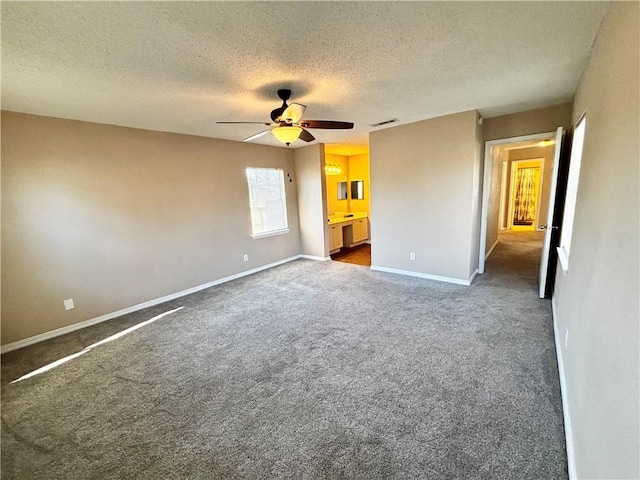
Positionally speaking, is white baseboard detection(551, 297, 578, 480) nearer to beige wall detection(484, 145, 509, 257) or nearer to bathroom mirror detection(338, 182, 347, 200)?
beige wall detection(484, 145, 509, 257)

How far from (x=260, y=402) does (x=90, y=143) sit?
3.59 m

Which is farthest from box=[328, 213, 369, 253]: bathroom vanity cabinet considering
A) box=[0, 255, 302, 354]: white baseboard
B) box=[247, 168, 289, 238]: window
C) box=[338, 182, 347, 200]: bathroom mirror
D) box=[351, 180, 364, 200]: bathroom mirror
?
box=[0, 255, 302, 354]: white baseboard

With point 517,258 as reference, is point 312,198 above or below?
above

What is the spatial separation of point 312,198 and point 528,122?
3.75 meters

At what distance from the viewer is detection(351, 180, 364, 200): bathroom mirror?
7516mm

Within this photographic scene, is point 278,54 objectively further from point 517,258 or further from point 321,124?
point 517,258

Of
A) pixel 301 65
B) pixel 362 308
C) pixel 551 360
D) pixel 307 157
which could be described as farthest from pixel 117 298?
pixel 551 360

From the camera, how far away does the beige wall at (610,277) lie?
90 cm

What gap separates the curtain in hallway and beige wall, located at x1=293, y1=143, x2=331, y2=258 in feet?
24.1

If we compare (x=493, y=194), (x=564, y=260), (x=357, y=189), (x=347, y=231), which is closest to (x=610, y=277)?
(x=564, y=260)

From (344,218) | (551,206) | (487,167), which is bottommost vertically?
(344,218)

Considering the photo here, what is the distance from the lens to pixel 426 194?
423 cm

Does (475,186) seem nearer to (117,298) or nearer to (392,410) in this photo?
(392,410)

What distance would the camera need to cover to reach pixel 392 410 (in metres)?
1.86
